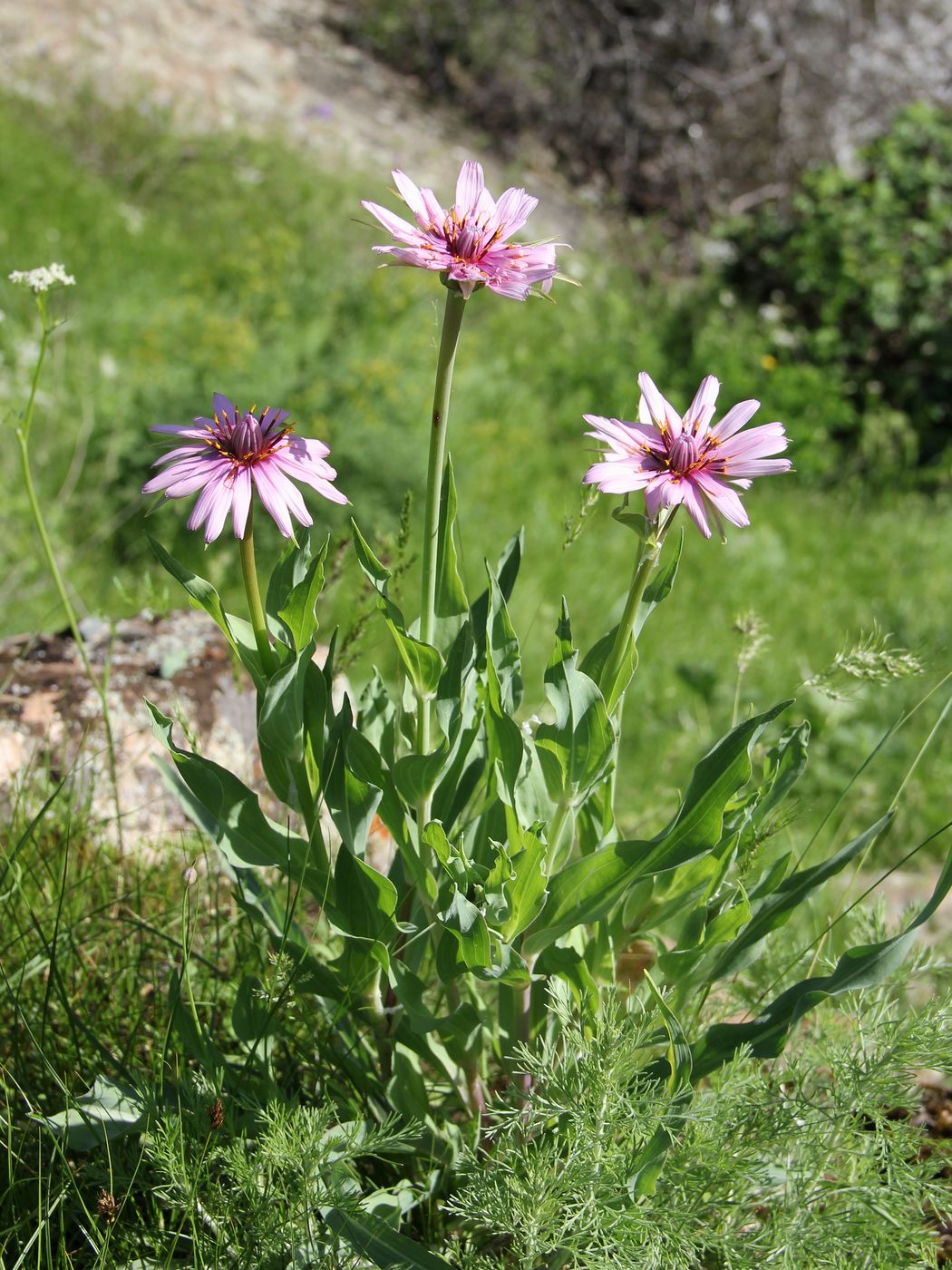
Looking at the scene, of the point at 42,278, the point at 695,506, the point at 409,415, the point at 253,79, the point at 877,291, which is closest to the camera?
the point at 695,506

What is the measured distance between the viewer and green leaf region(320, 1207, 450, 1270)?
3.93 feet

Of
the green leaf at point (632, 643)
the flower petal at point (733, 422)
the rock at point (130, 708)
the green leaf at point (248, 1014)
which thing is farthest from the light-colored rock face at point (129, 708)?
the flower petal at point (733, 422)

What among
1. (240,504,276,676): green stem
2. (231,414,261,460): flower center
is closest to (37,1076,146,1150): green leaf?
(240,504,276,676): green stem

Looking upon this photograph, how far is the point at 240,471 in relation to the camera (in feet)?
3.86

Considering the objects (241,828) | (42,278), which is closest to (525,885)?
(241,828)

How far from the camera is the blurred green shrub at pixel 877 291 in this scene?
615cm

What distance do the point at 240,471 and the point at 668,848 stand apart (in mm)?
602

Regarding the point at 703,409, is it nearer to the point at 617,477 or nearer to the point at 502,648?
the point at 617,477

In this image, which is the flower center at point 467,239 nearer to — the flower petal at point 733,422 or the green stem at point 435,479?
the green stem at point 435,479

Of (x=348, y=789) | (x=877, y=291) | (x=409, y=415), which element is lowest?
(x=348, y=789)

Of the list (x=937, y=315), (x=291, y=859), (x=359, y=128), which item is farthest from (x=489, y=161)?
(x=291, y=859)

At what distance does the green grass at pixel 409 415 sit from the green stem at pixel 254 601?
57.6 inches

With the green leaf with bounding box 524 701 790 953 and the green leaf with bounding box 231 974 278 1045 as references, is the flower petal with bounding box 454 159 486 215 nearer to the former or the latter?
the green leaf with bounding box 524 701 790 953

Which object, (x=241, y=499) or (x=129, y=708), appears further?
(x=129, y=708)
